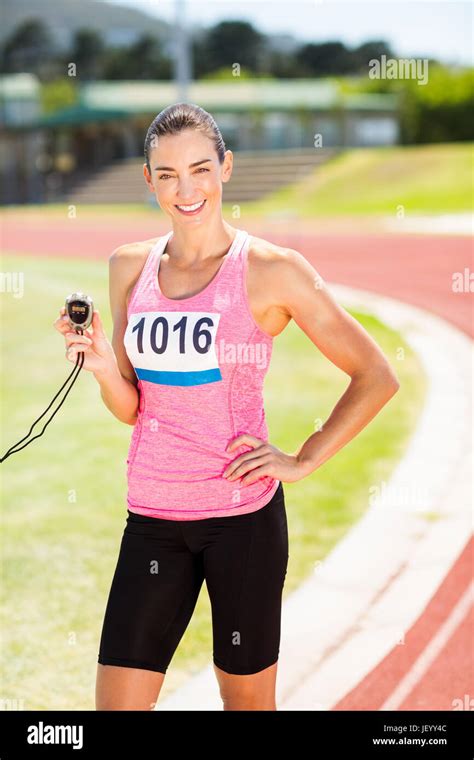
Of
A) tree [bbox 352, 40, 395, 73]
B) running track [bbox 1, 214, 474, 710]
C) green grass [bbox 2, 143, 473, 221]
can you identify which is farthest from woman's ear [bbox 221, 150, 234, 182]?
tree [bbox 352, 40, 395, 73]

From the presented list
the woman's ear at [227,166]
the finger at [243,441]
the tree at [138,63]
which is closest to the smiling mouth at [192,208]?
the woman's ear at [227,166]

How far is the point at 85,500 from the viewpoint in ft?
19.4

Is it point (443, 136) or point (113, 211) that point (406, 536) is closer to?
point (113, 211)

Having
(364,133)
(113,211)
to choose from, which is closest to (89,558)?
(113,211)

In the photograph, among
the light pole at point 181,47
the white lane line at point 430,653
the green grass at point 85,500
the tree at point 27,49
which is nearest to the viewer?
the white lane line at point 430,653

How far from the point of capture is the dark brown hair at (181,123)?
2.39 metres

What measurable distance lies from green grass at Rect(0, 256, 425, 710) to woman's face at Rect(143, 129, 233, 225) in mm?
2068

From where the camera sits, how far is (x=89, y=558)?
5020 mm

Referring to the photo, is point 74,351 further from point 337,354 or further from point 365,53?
point 365,53

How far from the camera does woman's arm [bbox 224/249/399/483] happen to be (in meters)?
2.40

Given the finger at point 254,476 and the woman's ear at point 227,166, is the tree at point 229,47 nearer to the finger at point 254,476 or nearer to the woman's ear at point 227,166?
the woman's ear at point 227,166

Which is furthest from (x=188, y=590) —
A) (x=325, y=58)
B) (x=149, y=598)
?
(x=325, y=58)

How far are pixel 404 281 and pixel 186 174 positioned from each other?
13.6 m

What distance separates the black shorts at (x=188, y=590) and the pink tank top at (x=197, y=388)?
0.06 m
